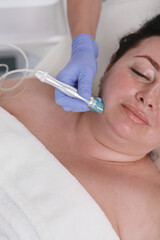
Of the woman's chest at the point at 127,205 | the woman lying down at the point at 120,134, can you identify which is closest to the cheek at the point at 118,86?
the woman lying down at the point at 120,134

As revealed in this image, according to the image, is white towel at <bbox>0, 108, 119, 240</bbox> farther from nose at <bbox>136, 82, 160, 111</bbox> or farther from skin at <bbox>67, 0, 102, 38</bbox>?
skin at <bbox>67, 0, 102, 38</bbox>

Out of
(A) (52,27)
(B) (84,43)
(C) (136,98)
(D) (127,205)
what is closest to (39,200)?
(D) (127,205)

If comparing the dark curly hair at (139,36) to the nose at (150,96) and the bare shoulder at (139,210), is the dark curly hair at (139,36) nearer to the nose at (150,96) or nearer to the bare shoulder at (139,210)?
the nose at (150,96)

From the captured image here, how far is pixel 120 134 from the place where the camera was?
1.22 metres

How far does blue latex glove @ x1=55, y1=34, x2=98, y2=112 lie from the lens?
122 centimetres

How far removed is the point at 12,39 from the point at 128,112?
825mm

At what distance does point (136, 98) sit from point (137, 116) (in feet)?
0.21

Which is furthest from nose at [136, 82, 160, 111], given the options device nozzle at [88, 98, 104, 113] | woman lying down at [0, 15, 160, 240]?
device nozzle at [88, 98, 104, 113]

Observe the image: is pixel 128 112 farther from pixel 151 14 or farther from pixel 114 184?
pixel 151 14

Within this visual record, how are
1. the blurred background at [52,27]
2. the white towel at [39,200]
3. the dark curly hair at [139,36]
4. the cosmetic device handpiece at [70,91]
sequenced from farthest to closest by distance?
1. the blurred background at [52,27]
2. the dark curly hair at [139,36]
3. the cosmetic device handpiece at [70,91]
4. the white towel at [39,200]

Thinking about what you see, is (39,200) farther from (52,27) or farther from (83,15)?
(52,27)

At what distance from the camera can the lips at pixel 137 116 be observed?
118 centimetres

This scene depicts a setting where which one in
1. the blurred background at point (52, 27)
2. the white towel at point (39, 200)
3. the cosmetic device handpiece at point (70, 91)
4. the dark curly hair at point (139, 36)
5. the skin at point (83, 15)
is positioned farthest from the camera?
the blurred background at point (52, 27)

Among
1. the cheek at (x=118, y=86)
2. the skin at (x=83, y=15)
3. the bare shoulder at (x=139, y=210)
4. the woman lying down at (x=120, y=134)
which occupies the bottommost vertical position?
the bare shoulder at (x=139, y=210)
